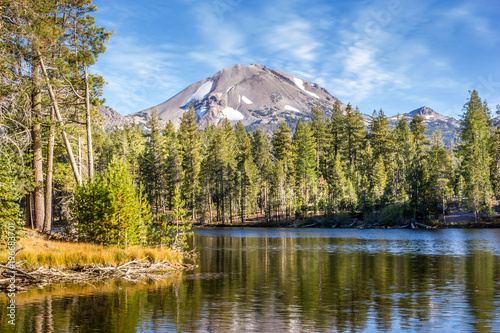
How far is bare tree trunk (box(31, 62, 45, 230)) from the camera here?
27.8 metres

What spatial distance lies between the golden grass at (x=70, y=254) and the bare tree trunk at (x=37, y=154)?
4.02 m

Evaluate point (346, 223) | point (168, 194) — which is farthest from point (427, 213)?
point (168, 194)

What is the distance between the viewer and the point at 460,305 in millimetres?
15867

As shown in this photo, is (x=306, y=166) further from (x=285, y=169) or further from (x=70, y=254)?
(x=70, y=254)

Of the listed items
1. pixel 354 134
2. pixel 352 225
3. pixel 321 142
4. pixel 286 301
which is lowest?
pixel 352 225

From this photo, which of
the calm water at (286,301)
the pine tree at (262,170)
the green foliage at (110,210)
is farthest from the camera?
the pine tree at (262,170)

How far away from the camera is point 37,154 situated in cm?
2770

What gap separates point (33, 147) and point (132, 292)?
16.1m

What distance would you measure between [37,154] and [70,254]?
948 centimetres

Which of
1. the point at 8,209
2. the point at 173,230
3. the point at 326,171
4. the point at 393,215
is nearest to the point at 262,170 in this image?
the point at 326,171

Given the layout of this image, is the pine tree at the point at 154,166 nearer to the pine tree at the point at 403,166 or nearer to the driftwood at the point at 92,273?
the pine tree at the point at 403,166

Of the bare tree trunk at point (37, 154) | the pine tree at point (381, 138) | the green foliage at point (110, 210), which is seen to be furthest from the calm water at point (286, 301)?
the pine tree at point (381, 138)

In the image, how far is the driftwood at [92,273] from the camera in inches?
757

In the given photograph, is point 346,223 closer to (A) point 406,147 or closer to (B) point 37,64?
(A) point 406,147
